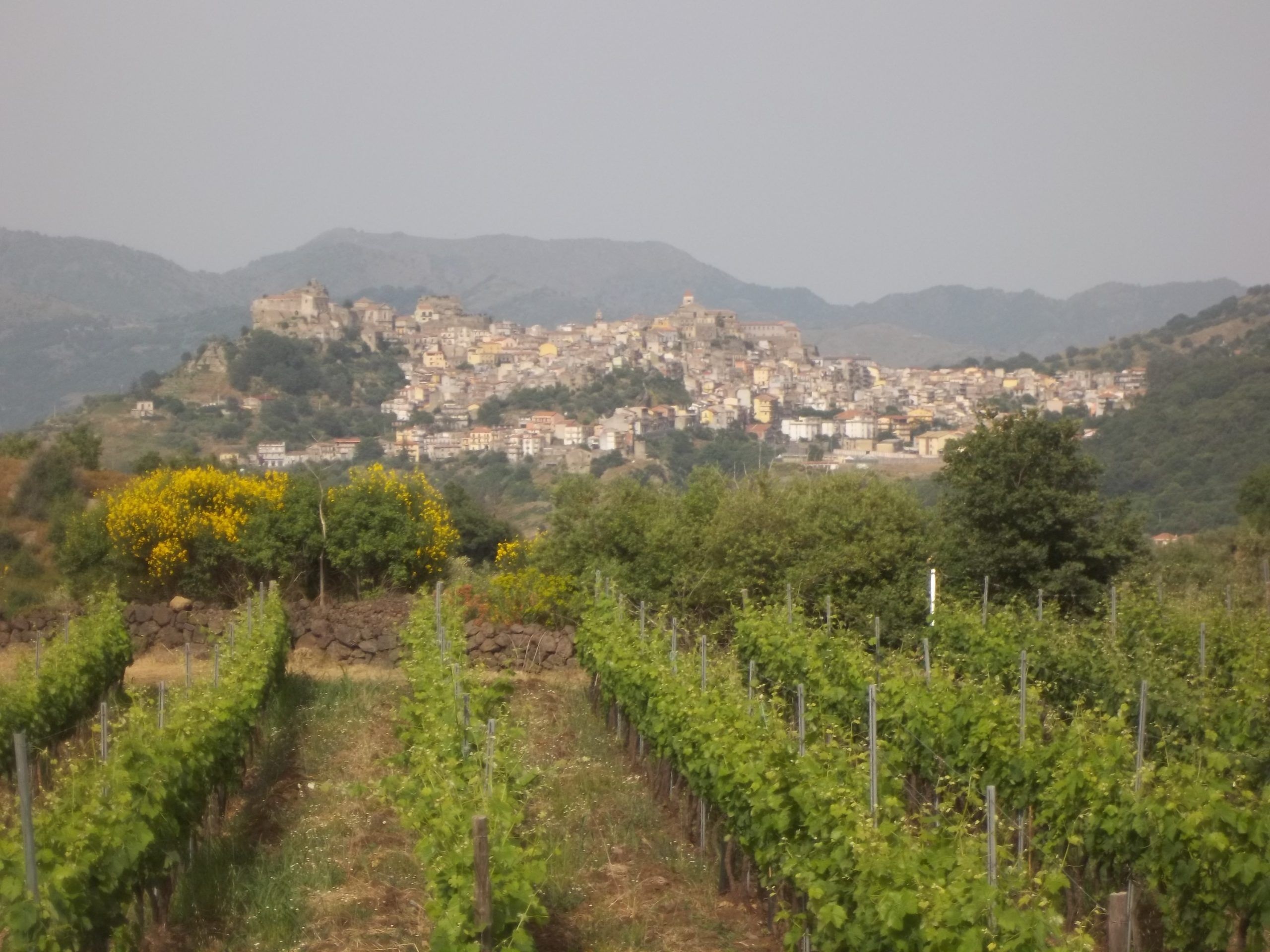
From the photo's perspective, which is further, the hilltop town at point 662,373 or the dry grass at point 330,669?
the hilltop town at point 662,373

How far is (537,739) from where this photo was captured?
12.6 metres

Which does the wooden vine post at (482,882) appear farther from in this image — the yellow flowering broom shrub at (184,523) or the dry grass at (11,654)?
the yellow flowering broom shrub at (184,523)

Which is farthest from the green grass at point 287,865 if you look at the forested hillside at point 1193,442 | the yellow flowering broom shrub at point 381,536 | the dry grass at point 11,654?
the forested hillside at point 1193,442

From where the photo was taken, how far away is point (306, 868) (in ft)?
27.1

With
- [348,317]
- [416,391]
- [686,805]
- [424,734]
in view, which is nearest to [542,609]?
[686,805]

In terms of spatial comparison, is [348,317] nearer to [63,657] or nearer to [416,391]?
[416,391]

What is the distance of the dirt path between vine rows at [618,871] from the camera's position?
24.3ft

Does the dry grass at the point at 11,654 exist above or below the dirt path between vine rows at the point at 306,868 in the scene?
below

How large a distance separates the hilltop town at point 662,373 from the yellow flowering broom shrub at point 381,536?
121 feet

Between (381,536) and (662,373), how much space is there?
104974 millimetres

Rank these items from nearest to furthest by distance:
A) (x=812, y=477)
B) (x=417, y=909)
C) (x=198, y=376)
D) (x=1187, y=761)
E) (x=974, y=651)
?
(x=417, y=909), (x=1187, y=761), (x=974, y=651), (x=812, y=477), (x=198, y=376)

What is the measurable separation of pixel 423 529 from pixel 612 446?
62560 mm

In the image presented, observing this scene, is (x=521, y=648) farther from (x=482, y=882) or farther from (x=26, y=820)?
(x=26, y=820)

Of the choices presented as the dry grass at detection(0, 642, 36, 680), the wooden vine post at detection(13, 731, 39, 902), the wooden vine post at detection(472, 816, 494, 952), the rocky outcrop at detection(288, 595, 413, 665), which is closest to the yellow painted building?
the rocky outcrop at detection(288, 595, 413, 665)
